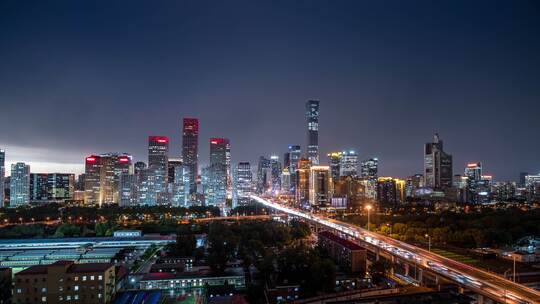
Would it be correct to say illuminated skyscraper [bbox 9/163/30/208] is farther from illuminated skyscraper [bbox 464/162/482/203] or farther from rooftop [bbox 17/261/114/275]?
illuminated skyscraper [bbox 464/162/482/203]

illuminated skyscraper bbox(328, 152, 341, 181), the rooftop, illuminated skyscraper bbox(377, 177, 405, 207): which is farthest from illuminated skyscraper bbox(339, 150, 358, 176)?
the rooftop

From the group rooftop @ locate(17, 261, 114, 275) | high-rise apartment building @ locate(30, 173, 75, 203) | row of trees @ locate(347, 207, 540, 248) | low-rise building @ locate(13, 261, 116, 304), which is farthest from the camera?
high-rise apartment building @ locate(30, 173, 75, 203)

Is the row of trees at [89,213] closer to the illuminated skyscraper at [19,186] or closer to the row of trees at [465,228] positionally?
the illuminated skyscraper at [19,186]

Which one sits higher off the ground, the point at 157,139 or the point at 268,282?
the point at 157,139

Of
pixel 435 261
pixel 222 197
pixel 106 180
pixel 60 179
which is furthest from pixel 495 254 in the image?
pixel 60 179

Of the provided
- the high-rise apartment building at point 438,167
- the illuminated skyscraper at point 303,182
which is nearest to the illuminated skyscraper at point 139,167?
the illuminated skyscraper at point 303,182

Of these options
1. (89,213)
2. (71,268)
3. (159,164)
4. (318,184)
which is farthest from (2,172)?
(71,268)

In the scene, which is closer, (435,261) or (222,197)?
(435,261)

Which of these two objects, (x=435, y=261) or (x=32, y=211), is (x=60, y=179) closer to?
(x=32, y=211)
